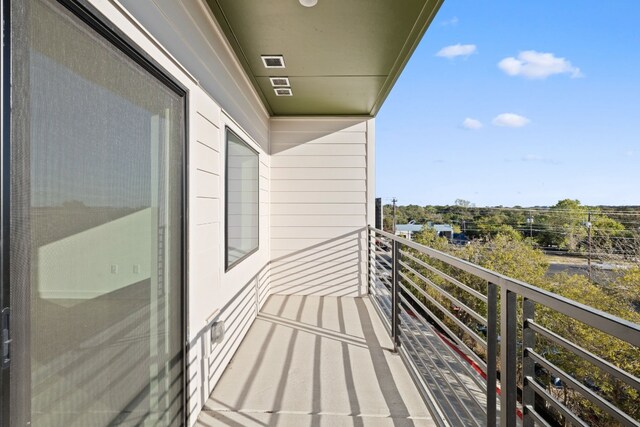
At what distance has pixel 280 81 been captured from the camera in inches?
137

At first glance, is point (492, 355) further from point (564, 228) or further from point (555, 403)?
point (564, 228)

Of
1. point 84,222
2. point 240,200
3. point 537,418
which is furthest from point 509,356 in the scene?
point 240,200

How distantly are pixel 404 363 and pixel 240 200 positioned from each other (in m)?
1.89

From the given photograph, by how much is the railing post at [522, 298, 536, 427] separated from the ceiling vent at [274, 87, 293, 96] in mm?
3142

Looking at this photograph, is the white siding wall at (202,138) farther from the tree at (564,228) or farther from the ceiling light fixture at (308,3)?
the tree at (564,228)

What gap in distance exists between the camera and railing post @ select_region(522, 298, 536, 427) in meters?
1.14

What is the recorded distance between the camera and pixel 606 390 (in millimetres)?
7883

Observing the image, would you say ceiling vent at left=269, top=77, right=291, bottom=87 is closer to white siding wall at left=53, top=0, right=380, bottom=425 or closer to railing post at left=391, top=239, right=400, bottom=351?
white siding wall at left=53, top=0, right=380, bottom=425

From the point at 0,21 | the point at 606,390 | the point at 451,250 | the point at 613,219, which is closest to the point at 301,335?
the point at 0,21

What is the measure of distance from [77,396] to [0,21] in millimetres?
970

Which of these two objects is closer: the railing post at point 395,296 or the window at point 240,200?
the window at point 240,200

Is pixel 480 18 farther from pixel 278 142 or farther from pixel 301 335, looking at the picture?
pixel 301 335

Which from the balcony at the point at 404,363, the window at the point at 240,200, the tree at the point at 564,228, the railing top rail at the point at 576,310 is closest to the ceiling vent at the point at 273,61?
the window at the point at 240,200

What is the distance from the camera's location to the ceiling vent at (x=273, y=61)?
2916mm
